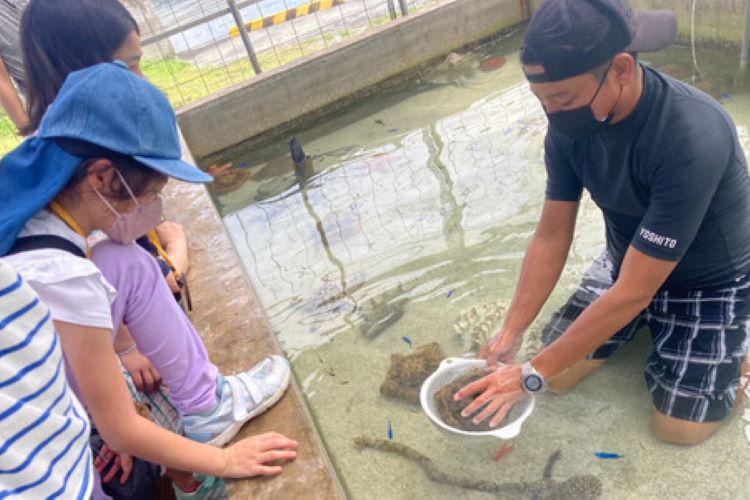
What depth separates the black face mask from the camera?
1964 mm

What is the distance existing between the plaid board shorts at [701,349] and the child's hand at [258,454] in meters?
1.52

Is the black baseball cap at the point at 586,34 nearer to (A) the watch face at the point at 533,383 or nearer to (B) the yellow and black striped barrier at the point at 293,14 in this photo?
(A) the watch face at the point at 533,383

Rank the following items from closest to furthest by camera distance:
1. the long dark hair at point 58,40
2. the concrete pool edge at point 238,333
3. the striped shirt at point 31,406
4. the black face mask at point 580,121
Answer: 1. the striped shirt at point 31,406
2. the concrete pool edge at point 238,333
3. the black face mask at point 580,121
4. the long dark hair at point 58,40

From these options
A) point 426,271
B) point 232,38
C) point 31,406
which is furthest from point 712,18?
point 31,406

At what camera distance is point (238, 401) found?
1933 millimetres

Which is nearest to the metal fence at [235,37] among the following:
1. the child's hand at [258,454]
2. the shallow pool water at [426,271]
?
the shallow pool water at [426,271]

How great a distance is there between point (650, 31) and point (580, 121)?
0.34 meters

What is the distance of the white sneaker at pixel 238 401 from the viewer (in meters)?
1.88

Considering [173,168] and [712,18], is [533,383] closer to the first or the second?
[173,168]

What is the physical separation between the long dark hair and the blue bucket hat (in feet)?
2.78

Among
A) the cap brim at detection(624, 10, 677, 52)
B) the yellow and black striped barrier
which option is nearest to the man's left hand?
→ the cap brim at detection(624, 10, 677, 52)

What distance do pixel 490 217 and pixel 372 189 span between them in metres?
1.13

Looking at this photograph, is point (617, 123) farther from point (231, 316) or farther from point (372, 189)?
point (372, 189)

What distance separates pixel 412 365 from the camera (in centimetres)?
295
